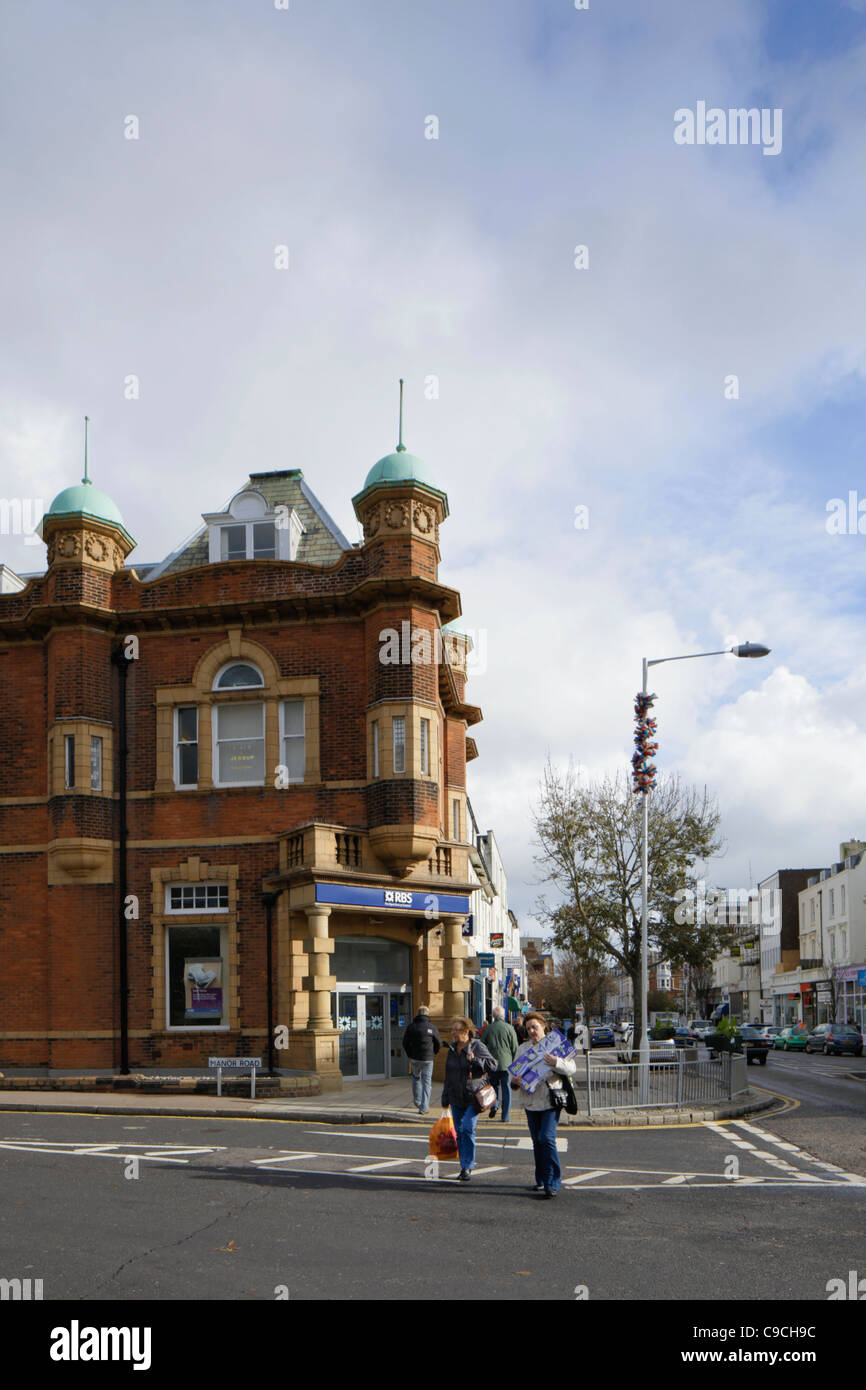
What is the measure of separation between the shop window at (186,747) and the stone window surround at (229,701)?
0.49ft

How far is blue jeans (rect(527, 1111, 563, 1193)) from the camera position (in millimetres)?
11195

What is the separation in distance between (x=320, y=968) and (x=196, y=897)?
4009 mm

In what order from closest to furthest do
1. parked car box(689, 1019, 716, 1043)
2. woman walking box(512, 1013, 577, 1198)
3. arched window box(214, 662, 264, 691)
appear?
1. woman walking box(512, 1013, 577, 1198)
2. arched window box(214, 662, 264, 691)
3. parked car box(689, 1019, 716, 1043)

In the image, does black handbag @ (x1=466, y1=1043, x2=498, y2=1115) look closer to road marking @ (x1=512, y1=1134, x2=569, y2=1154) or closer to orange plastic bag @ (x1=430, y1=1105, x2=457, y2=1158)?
orange plastic bag @ (x1=430, y1=1105, x2=457, y2=1158)

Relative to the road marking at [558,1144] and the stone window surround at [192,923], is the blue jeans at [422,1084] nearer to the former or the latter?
the road marking at [558,1144]

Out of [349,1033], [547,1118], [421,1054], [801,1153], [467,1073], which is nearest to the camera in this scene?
[547,1118]

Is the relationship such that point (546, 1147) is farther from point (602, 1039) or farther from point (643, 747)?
point (602, 1039)

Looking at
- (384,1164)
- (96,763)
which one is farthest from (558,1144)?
(96,763)

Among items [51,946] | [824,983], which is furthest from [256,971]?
[824,983]

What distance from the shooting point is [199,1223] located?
967 cm

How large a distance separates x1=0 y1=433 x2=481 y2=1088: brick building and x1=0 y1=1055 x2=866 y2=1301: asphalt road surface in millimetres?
8279

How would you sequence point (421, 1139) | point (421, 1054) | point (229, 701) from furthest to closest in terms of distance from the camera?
1. point (229, 701)
2. point (421, 1054)
3. point (421, 1139)

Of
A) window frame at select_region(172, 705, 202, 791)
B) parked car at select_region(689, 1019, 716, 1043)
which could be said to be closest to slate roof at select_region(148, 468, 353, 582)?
window frame at select_region(172, 705, 202, 791)

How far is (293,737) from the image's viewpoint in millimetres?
26312
